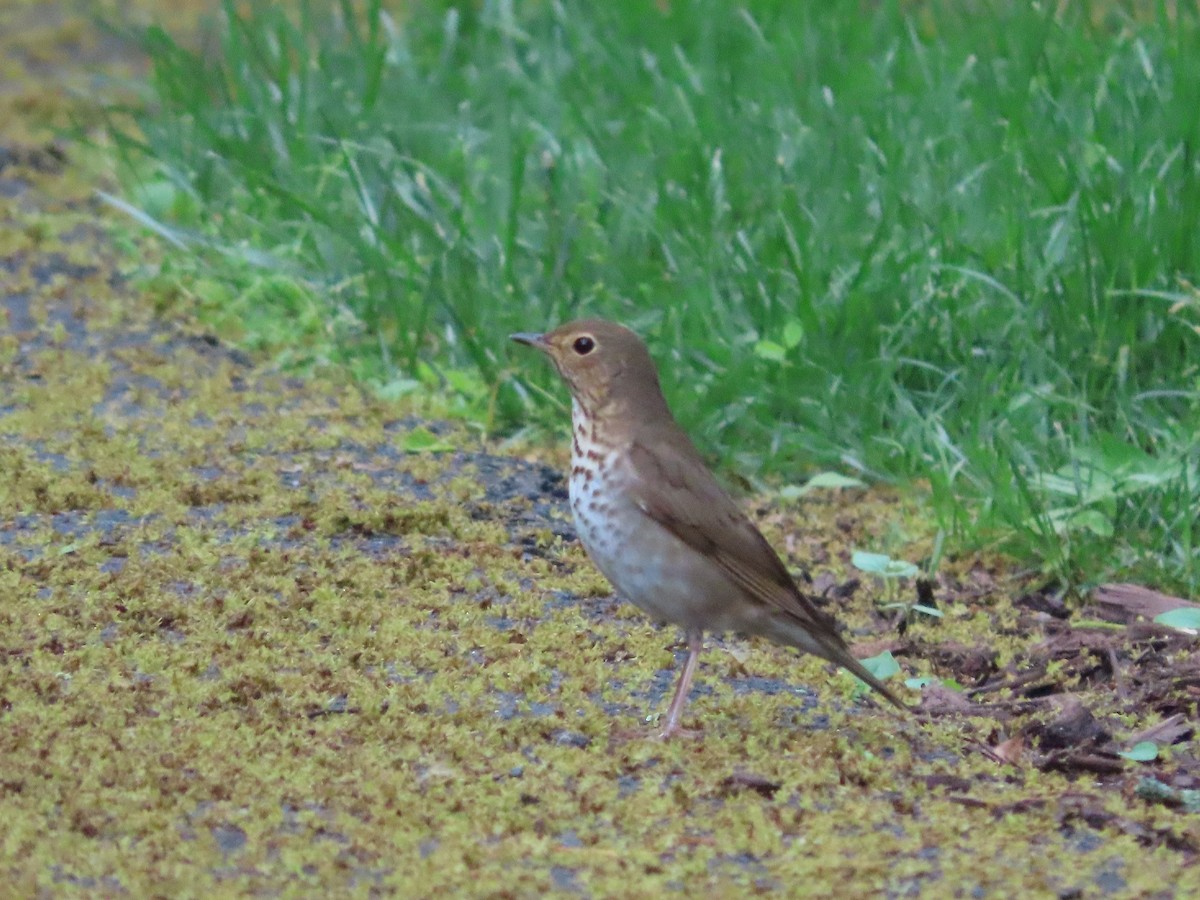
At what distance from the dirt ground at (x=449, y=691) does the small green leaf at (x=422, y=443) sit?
0.4 inches

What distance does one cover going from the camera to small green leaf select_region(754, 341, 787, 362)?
620cm

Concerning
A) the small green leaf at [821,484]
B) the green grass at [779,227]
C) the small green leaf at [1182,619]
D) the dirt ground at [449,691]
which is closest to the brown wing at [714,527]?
the dirt ground at [449,691]

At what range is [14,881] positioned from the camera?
343 centimetres

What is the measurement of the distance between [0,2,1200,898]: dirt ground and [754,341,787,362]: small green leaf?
18.9 inches

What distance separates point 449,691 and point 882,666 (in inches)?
44.3

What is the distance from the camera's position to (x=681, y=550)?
4.60 meters

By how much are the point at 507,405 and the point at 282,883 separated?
3.16 meters

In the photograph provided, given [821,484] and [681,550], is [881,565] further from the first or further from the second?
[681,550]

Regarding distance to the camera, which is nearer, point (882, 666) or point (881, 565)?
point (882, 666)

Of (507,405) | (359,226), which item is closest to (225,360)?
(359,226)

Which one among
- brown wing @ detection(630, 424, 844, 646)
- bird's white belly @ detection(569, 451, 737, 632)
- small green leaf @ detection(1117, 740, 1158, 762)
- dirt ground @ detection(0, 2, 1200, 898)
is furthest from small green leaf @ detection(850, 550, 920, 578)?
small green leaf @ detection(1117, 740, 1158, 762)

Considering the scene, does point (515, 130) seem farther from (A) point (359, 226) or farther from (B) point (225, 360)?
(B) point (225, 360)

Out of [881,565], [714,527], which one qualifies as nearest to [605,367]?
[714,527]

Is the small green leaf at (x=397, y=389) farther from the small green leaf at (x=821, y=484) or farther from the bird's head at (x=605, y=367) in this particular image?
the bird's head at (x=605, y=367)
